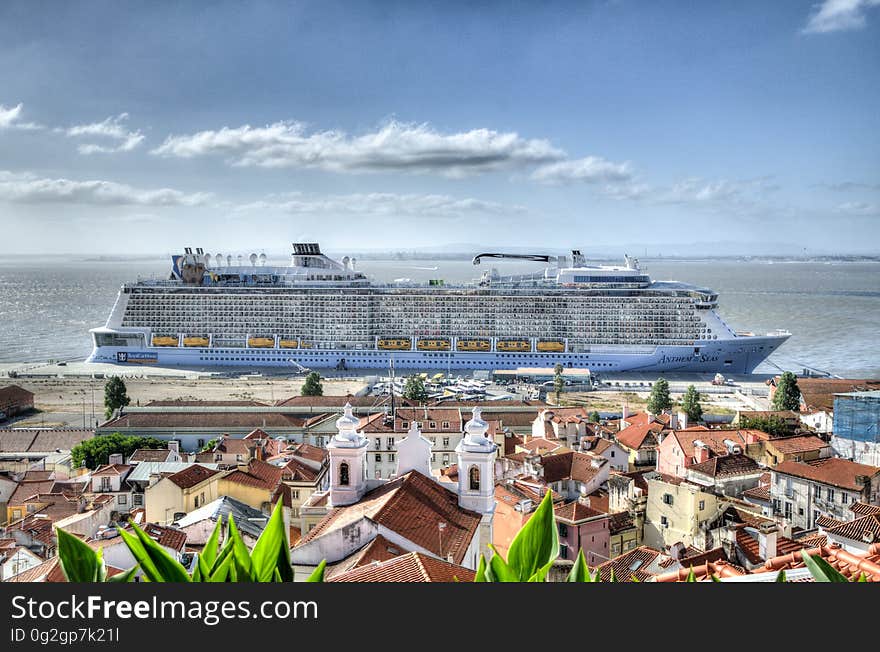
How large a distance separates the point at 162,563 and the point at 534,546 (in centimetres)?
131

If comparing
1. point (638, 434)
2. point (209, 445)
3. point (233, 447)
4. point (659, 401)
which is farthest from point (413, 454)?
point (659, 401)

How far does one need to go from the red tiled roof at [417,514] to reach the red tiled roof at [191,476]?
595 centimetres

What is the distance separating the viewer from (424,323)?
55.8 meters

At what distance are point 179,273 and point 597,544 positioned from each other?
164 feet

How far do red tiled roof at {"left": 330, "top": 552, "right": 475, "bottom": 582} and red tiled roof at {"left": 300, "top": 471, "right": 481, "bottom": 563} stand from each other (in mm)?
2767

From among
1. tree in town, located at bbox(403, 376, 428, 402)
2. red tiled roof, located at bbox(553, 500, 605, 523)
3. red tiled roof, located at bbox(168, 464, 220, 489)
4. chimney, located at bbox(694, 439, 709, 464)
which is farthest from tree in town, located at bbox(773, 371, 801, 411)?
red tiled roof, located at bbox(168, 464, 220, 489)

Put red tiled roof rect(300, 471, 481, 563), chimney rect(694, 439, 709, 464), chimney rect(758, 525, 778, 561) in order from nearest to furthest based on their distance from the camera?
red tiled roof rect(300, 471, 481, 563) < chimney rect(758, 525, 778, 561) < chimney rect(694, 439, 709, 464)

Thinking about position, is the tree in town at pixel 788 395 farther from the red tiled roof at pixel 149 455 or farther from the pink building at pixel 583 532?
the red tiled roof at pixel 149 455

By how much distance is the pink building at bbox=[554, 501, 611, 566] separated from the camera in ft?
51.3

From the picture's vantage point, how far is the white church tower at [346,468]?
12.2 m

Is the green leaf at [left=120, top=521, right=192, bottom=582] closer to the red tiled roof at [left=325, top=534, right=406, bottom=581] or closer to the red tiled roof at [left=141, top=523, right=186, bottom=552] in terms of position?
the red tiled roof at [left=325, top=534, right=406, bottom=581]

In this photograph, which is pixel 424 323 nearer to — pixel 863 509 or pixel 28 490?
pixel 28 490

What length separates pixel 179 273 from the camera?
6016 cm

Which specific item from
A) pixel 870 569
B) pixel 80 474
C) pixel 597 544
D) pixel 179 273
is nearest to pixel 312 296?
pixel 179 273
